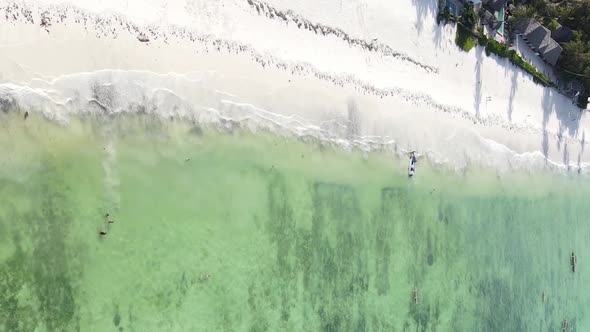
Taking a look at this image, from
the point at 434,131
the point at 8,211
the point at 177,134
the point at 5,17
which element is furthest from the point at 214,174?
the point at 434,131

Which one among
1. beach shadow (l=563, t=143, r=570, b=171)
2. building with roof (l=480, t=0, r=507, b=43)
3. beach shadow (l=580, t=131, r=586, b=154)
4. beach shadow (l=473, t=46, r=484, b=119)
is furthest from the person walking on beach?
beach shadow (l=580, t=131, r=586, b=154)

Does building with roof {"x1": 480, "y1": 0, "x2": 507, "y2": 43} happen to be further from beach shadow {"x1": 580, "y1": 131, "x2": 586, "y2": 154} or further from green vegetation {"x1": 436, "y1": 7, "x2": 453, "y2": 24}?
beach shadow {"x1": 580, "y1": 131, "x2": 586, "y2": 154}

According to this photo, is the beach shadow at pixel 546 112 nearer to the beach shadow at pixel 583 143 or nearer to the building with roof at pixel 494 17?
the beach shadow at pixel 583 143

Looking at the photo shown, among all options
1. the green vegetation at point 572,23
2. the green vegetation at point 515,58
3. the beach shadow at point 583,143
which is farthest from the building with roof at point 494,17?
the beach shadow at point 583,143

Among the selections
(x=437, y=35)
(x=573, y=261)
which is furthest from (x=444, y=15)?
(x=573, y=261)

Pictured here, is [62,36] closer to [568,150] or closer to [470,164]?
[470,164]
